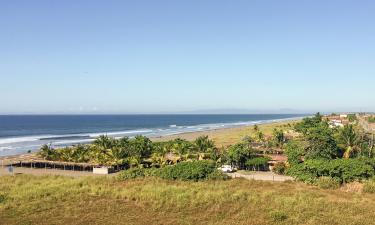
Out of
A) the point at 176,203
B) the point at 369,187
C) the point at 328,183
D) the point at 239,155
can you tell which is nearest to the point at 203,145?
the point at 239,155

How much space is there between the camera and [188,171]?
149 ft

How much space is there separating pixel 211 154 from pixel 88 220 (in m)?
30.4

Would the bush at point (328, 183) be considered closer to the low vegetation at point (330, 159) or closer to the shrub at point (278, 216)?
the low vegetation at point (330, 159)

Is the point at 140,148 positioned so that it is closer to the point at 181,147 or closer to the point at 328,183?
the point at 181,147

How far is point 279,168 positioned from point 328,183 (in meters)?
10.5

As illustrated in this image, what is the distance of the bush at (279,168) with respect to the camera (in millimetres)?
52500

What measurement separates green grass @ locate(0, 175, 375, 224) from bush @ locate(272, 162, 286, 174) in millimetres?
8459

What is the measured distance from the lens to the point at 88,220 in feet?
99.4

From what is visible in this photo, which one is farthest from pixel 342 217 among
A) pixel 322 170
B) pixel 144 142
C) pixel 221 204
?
pixel 144 142

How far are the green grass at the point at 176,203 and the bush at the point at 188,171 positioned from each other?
1786mm

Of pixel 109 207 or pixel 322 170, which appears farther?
pixel 322 170

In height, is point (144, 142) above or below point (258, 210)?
above

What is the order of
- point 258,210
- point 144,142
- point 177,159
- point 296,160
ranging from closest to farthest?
1. point 258,210
2. point 296,160
3. point 177,159
4. point 144,142

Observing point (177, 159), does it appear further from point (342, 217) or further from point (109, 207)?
point (342, 217)
